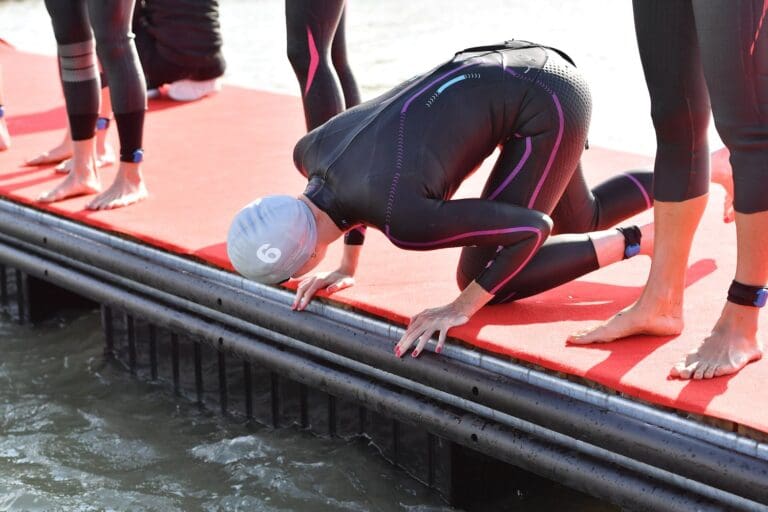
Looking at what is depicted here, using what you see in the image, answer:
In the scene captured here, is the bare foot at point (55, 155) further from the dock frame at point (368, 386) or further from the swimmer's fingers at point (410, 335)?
the swimmer's fingers at point (410, 335)

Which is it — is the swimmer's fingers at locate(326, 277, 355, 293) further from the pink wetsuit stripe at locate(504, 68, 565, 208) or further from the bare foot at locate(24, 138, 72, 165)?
the bare foot at locate(24, 138, 72, 165)

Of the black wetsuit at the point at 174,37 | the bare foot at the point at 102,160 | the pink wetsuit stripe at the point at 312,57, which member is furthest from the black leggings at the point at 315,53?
the black wetsuit at the point at 174,37

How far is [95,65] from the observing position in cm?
452

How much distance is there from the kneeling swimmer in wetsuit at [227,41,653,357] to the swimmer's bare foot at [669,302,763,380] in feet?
1.57

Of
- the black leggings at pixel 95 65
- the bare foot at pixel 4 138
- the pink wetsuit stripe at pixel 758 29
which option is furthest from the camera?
the bare foot at pixel 4 138

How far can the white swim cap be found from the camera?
2.88 metres

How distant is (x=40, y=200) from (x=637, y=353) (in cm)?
258

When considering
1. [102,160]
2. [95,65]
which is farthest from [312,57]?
[102,160]

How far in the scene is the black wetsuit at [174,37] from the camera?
5809 mm

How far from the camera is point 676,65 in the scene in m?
2.74

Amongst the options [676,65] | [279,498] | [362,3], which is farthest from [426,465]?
[362,3]

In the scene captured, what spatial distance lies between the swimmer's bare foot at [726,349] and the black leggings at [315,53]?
1.43 metres

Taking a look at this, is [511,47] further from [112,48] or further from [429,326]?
[112,48]

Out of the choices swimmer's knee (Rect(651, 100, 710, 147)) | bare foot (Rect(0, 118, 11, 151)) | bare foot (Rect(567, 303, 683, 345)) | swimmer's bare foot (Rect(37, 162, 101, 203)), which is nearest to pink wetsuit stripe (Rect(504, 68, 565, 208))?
swimmer's knee (Rect(651, 100, 710, 147))
